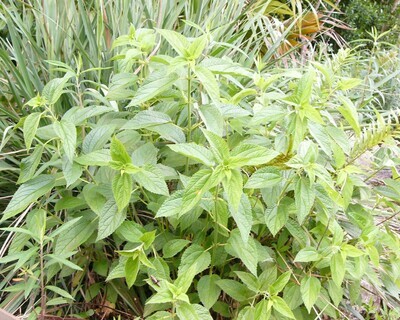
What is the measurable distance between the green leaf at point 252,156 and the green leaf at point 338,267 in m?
0.34

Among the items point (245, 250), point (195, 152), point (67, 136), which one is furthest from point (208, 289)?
point (67, 136)

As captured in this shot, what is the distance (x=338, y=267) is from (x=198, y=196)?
0.42 metres

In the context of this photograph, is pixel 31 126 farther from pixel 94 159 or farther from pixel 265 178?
pixel 265 178

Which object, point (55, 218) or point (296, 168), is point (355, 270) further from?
point (55, 218)

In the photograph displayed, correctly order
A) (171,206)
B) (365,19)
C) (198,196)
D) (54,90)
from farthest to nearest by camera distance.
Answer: (365,19) < (54,90) < (171,206) < (198,196)

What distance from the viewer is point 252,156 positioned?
1.08m

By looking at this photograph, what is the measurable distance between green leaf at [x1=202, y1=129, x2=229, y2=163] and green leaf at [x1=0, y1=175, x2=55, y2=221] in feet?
1.43

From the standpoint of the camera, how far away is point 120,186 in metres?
1.13

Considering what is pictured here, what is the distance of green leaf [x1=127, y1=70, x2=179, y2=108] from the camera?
1186 mm

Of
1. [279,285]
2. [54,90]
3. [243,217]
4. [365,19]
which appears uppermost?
[54,90]

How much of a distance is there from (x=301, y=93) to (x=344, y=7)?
5.98 metres

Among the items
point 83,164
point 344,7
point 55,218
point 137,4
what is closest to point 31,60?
point 137,4

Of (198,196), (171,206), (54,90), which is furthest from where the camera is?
(54,90)

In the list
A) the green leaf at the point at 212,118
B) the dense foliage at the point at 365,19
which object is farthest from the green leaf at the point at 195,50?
the dense foliage at the point at 365,19
